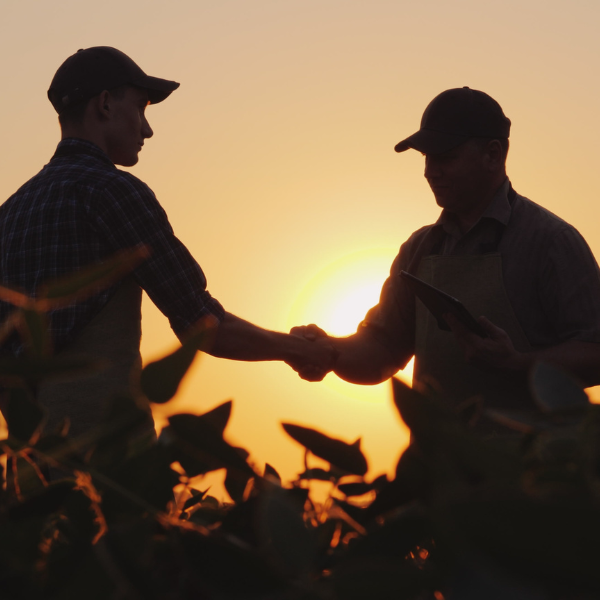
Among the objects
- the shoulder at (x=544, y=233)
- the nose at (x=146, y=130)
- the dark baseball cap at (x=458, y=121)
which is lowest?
the shoulder at (x=544, y=233)

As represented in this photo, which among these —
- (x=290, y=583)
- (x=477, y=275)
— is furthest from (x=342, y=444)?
(x=477, y=275)

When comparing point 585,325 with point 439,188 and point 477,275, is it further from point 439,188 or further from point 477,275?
point 439,188

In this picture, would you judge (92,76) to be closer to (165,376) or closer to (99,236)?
(99,236)

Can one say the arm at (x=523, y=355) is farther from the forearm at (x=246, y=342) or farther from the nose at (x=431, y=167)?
the forearm at (x=246, y=342)

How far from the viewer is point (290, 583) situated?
33 centimetres

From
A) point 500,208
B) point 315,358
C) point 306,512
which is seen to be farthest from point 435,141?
point 306,512

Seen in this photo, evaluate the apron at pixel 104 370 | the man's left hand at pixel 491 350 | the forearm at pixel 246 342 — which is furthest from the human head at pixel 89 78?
the man's left hand at pixel 491 350

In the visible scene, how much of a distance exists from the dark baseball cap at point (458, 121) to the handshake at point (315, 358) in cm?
99

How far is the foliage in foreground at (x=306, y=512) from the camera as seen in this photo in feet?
0.79

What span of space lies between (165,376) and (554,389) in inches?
8.4

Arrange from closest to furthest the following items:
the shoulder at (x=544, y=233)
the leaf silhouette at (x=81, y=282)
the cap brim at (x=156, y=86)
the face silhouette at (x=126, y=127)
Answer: the leaf silhouette at (x=81, y=282), the shoulder at (x=544, y=233), the face silhouette at (x=126, y=127), the cap brim at (x=156, y=86)

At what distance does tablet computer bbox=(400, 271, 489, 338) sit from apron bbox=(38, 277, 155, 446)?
0.94 m

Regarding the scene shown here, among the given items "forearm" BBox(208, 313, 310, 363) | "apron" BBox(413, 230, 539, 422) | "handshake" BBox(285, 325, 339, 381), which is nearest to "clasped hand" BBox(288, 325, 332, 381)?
"handshake" BBox(285, 325, 339, 381)

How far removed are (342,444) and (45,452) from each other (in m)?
0.18
